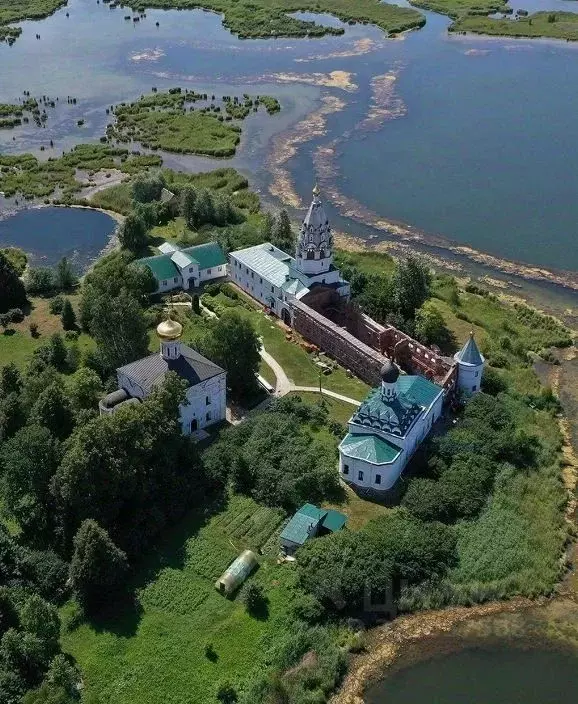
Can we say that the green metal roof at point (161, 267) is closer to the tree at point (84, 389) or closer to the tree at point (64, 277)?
the tree at point (64, 277)

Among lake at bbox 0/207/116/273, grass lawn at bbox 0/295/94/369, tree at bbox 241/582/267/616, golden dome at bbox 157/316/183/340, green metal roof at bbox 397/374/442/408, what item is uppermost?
golden dome at bbox 157/316/183/340

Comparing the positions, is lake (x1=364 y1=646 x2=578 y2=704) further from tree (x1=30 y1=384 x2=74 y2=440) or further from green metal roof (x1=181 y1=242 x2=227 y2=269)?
green metal roof (x1=181 y1=242 x2=227 y2=269)

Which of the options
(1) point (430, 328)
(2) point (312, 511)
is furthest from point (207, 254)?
(2) point (312, 511)

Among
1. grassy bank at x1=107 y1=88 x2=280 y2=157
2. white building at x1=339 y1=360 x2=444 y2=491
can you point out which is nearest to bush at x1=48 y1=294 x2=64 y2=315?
white building at x1=339 y1=360 x2=444 y2=491

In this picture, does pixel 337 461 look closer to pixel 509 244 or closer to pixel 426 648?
pixel 426 648

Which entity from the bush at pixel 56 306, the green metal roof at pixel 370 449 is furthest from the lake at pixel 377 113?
the green metal roof at pixel 370 449

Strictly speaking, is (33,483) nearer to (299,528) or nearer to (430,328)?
(299,528)
